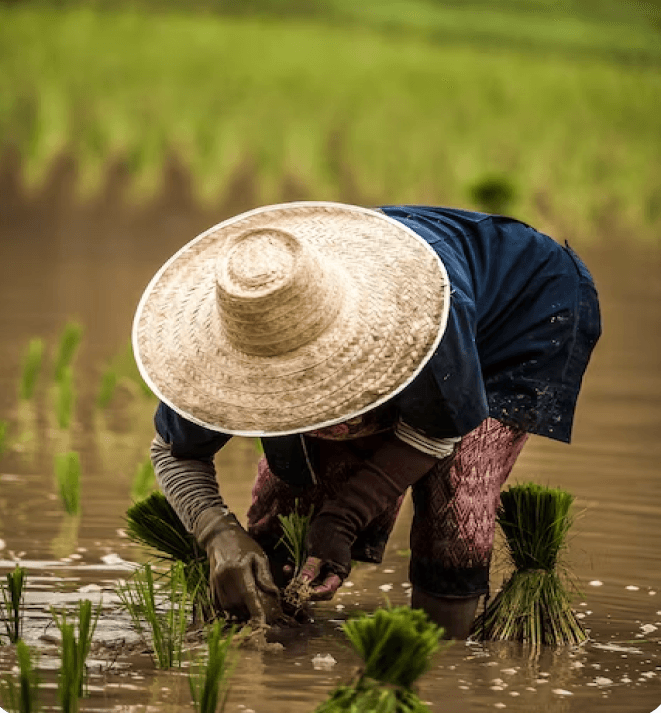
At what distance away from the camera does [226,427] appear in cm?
290

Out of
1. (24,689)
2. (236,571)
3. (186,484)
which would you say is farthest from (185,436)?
(24,689)

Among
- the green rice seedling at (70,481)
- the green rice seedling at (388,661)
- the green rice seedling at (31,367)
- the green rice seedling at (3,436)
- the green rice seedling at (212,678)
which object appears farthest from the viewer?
the green rice seedling at (31,367)

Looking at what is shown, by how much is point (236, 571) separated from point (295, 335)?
0.48 metres

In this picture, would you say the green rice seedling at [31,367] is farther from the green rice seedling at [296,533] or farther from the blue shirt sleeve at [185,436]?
the green rice seedling at [296,533]

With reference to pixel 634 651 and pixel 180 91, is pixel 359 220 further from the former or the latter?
pixel 180 91

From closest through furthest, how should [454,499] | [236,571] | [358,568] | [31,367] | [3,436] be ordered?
1. [236,571]
2. [454,499]
3. [358,568]
4. [3,436]
5. [31,367]

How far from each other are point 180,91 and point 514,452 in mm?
10425

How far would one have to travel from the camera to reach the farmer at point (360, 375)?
9.44 feet

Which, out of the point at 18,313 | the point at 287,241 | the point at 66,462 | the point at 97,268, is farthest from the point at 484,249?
the point at 97,268

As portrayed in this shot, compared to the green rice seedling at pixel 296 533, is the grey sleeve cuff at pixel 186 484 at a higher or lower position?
higher

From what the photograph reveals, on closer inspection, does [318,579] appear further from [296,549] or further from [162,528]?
[162,528]

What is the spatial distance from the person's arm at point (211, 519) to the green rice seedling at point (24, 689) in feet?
1.36

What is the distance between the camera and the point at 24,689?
8.68ft

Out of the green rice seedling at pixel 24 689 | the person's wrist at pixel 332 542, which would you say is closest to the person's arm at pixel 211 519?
the person's wrist at pixel 332 542
